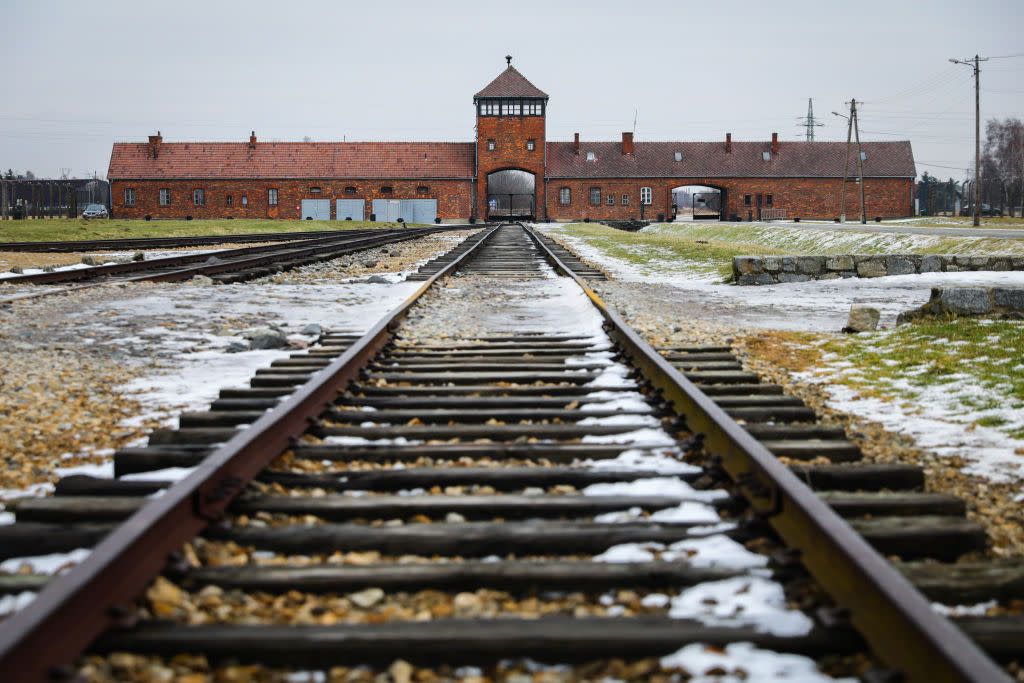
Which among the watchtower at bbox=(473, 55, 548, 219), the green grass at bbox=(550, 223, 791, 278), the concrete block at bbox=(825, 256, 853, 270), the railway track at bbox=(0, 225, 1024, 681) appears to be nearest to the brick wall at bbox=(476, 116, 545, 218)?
the watchtower at bbox=(473, 55, 548, 219)

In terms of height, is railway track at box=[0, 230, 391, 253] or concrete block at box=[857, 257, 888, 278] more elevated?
railway track at box=[0, 230, 391, 253]

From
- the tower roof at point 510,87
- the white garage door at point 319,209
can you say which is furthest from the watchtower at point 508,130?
the white garage door at point 319,209

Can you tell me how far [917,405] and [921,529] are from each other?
2845 millimetres

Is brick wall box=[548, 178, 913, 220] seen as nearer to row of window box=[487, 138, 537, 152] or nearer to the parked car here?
row of window box=[487, 138, 537, 152]

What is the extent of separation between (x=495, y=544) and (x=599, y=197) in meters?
67.6

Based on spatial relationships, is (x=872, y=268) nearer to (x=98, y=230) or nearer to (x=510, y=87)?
(x=98, y=230)

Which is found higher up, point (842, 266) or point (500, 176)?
point (500, 176)

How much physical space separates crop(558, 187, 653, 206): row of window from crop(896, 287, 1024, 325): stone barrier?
61.0 metres

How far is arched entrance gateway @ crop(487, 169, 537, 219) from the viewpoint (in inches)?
2655

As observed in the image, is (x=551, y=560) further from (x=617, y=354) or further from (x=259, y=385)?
(x=617, y=354)

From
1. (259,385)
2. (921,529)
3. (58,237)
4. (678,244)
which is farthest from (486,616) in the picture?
(58,237)

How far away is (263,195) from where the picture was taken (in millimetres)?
66938

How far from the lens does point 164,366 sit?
623 cm

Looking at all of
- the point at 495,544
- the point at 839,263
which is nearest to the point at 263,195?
the point at 839,263
